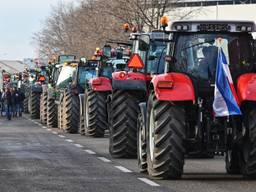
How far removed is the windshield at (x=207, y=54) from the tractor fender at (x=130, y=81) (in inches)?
143

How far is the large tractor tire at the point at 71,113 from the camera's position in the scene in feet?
98.4

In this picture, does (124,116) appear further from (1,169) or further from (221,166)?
(1,169)

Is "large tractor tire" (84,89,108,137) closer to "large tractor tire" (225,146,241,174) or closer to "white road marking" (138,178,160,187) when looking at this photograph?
"large tractor tire" (225,146,241,174)

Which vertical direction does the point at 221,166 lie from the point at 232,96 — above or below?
below

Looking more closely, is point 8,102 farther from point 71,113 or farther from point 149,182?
point 149,182

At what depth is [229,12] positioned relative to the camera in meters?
92.3

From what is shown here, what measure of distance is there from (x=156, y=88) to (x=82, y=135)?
47.7ft

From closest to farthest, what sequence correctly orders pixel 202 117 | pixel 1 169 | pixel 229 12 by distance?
pixel 202 117 < pixel 1 169 < pixel 229 12

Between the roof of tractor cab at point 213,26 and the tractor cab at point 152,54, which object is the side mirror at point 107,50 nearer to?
the tractor cab at point 152,54

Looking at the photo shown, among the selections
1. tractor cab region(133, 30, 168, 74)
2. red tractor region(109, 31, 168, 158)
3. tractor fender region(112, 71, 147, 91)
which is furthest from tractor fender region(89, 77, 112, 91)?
tractor fender region(112, 71, 147, 91)

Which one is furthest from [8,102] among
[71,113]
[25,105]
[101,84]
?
[101,84]

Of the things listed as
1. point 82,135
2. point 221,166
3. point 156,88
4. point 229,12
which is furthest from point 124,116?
point 229,12

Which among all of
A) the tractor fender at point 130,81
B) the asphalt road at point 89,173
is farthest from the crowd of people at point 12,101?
the tractor fender at point 130,81

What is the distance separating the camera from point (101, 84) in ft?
85.9
